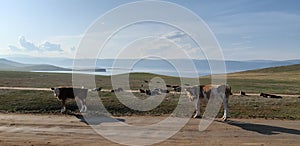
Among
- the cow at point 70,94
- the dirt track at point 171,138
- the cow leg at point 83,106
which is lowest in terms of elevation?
the dirt track at point 171,138

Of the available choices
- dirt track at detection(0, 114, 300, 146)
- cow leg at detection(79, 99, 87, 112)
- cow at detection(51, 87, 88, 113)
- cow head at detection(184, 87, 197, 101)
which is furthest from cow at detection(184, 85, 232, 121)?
cow at detection(51, 87, 88, 113)

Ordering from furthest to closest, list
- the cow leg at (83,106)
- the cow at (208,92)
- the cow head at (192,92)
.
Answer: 1. the cow leg at (83,106)
2. the cow head at (192,92)
3. the cow at (208,92)

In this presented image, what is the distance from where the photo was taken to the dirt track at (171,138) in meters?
13.0

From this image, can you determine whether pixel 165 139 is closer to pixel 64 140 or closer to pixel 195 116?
pixel 64 140

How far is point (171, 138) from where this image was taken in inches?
532

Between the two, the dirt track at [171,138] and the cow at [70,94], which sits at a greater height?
the cow at [70,94]

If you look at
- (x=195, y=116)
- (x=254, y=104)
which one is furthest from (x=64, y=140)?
(x=254, y=104)

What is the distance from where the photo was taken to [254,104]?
79.5ft

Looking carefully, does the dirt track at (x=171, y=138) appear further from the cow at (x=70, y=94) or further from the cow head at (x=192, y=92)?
the cow at (x=70, y=94)

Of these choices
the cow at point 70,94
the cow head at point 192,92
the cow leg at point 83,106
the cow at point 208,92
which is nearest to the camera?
the cow at point 208,92

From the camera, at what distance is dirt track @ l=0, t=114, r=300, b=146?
511 inches

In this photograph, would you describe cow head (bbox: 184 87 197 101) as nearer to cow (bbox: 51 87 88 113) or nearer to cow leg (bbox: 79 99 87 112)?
cow leg (bbox: 79 99 87 112)

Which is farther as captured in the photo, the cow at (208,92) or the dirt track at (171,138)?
the cow at (208,92)

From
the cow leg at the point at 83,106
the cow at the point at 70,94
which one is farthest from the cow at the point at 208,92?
the cow at the point at 70,94
